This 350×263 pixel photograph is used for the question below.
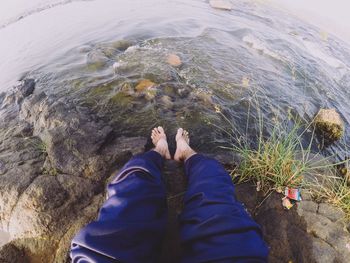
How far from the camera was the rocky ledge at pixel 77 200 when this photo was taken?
2.51 meters

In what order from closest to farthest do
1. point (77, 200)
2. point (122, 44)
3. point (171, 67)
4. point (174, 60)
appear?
point (77, 200) → point (171, 67) → point (174, 60) → point (122, 44)

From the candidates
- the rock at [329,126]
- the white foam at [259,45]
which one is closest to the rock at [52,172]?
the rock at [329,126]

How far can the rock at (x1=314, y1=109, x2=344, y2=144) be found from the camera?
4.56 metres

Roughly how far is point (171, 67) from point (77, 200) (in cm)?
319

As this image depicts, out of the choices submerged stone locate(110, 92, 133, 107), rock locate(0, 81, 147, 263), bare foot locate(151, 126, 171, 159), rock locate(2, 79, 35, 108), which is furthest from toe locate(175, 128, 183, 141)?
rock locate(2, 79, 35, 108)

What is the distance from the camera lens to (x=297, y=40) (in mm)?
9336

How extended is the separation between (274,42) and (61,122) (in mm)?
6819

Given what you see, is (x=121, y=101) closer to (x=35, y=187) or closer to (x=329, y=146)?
(x=35, y=187)

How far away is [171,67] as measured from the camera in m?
5.19

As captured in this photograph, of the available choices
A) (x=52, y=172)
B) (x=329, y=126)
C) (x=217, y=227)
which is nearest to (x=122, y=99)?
(x=52, y=172)

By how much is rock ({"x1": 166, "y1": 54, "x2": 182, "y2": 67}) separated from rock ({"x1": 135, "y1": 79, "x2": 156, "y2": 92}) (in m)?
0.90

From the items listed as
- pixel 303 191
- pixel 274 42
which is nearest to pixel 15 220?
pixel 303 191

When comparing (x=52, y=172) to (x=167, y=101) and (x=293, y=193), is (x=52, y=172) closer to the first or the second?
(x=167, y=101)

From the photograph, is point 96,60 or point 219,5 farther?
point 219,5
